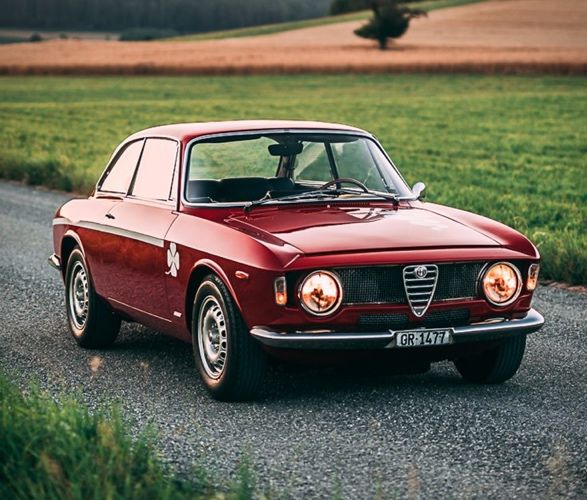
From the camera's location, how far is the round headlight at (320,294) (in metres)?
6.55

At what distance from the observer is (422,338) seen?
6641mm

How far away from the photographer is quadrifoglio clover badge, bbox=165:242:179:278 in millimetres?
7340

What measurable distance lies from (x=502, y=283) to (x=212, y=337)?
154 centimetres

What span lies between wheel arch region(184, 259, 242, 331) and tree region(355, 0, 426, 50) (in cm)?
8589

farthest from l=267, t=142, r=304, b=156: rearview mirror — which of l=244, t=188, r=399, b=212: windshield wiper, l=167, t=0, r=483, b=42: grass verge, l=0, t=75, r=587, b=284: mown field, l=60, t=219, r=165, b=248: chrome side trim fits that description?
l=167, t=0, r=483, b=42: grass verge

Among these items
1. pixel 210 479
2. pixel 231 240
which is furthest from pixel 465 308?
pixel 210 479

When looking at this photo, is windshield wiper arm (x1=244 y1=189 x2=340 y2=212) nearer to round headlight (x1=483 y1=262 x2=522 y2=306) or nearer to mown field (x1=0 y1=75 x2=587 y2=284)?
round headlight (x1=483 y1=262 x2=522 y2=306)

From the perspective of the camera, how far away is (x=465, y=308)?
6805mm

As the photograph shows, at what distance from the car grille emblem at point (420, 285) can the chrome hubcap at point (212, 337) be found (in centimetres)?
97

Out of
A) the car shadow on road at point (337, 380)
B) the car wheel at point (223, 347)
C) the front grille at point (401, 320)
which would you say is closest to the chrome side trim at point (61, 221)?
the car shadow on road at point (337, 380)

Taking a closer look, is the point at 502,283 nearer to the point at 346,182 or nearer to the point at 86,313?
the point at 346,182

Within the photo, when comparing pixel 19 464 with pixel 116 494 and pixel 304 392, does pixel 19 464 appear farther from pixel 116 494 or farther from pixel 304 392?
pixel 304 392

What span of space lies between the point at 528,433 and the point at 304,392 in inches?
56.8

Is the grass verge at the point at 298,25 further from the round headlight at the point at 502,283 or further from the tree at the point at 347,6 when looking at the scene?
the round headlight at the point at 502,283
